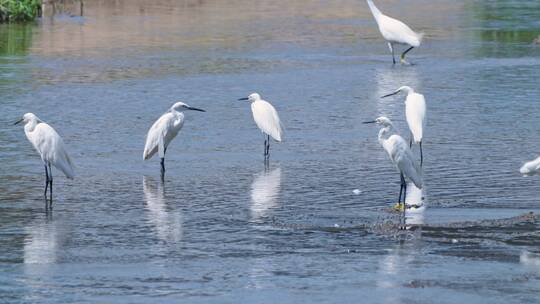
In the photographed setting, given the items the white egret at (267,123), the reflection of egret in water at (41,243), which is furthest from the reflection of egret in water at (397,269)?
the white egret at (267,123)

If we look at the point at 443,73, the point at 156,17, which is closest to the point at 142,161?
the point at 443,73

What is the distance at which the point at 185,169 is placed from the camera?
14602 millimetres

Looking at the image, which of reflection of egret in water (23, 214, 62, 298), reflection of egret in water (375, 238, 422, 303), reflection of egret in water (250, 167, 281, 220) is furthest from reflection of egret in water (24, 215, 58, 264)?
reflection of egret in water (375, 238, 422, 303)

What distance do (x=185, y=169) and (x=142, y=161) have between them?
2.58 feet

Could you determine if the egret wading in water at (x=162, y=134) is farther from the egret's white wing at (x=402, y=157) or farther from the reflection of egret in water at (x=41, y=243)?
the egret's white wing at (x=402, y=157)

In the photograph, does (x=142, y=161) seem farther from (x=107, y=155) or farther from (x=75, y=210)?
(x=75, y=210)

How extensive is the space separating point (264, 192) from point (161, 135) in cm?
185

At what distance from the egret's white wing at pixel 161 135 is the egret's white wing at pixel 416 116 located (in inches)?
104

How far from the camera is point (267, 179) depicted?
13.9m

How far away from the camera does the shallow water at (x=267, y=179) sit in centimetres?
952

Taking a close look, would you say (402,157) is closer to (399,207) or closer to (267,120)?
(399,207)

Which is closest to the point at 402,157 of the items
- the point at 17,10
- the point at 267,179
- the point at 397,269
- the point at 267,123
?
the point at 267,179

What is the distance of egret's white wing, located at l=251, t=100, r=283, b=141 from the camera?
15.5m

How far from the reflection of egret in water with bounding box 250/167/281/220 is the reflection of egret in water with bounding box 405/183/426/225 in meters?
1.27
